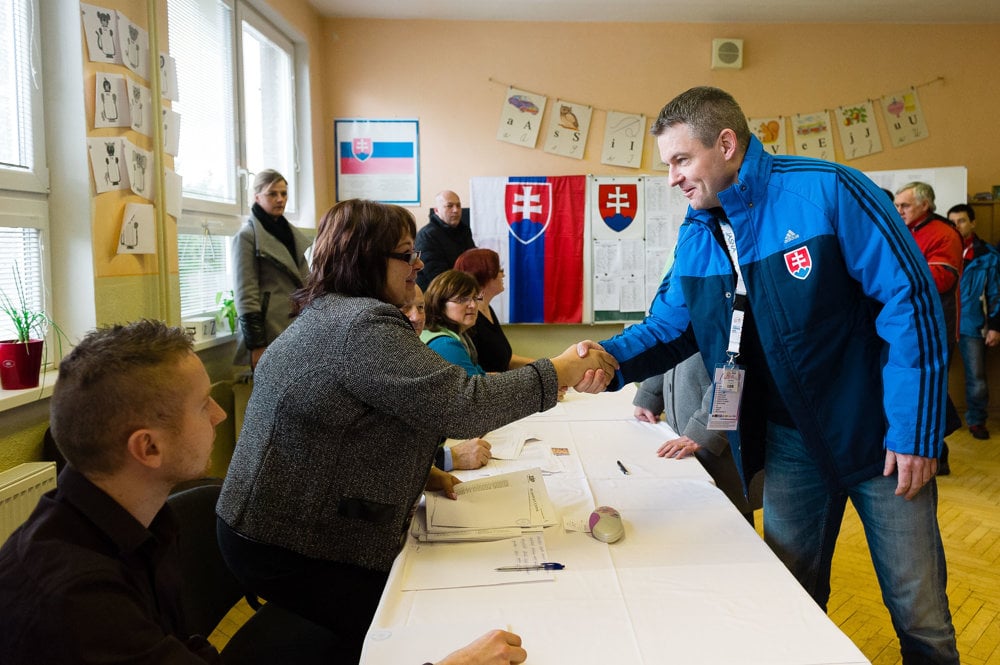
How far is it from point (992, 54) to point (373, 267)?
18.8 ft

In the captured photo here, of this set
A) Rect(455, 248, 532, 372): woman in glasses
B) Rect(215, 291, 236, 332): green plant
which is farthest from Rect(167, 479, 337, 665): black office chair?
Rect(215, 291, 236, 332): green plant

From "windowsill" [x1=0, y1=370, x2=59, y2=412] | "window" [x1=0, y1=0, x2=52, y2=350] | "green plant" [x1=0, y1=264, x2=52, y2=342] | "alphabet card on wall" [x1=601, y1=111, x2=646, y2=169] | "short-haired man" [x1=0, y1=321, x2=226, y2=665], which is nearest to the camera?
"short-haired man" [x1=0, y1=321, x2=226, y2=665]

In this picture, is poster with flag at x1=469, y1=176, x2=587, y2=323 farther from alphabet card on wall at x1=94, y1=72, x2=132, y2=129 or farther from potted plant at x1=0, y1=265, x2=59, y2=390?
potted plant at x1=0, y1=265, x2=59, y2=390

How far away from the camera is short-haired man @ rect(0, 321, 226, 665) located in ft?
2.54

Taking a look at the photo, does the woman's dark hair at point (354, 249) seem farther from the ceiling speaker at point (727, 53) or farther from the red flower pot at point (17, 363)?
the ceiling speaker at point (727, 53)

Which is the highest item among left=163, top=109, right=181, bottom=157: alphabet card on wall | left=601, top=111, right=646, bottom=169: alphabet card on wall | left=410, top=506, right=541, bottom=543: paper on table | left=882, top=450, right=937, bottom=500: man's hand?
left=601, top=111, right=646, bottom=169: alphabet card on wall

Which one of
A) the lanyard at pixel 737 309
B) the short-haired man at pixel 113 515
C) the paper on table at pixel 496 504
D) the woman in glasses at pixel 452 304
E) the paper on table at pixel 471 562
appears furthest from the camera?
the woman in glasses at pixel 452 304

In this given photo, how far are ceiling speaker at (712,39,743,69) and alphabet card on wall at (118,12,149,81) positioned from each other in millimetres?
3833

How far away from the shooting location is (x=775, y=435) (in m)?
1.68

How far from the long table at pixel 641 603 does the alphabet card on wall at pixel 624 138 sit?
3.94 m

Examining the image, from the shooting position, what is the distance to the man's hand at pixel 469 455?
76.1 inches

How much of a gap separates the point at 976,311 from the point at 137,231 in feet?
17.1

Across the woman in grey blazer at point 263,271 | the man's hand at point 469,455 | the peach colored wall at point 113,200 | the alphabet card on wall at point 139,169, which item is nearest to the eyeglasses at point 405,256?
the man's hand at point 469,455

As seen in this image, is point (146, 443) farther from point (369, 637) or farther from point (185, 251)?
point (185, 251)
